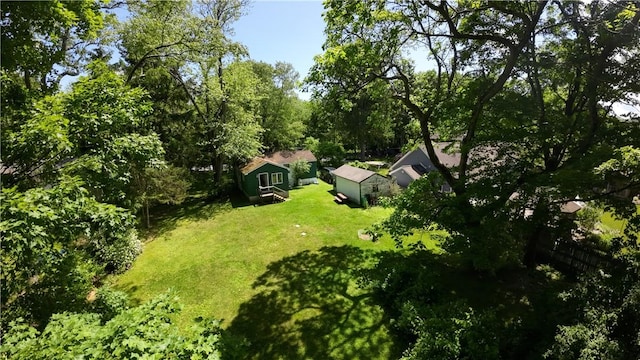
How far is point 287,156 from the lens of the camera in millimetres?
30578

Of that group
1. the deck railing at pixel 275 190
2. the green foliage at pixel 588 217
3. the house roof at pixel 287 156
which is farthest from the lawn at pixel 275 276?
the house roof at pixel 287 156

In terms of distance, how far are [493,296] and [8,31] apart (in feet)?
50.7

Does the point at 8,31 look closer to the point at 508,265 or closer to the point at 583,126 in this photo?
the point at 583,126

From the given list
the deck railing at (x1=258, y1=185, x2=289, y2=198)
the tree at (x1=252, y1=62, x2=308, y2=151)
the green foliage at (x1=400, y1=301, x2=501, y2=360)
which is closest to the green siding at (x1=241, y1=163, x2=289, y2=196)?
the deck railing at (x1=258, y1=185, x2=289, y2=198)

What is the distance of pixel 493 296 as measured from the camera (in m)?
10.7

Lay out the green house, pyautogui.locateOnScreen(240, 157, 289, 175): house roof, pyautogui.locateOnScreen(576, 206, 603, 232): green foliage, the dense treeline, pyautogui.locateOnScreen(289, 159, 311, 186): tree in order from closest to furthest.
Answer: the dense treeline → pyautogui.locateOnScreen(576, 206, 603, 232): green foliage → the green house → pyautogui.locateOnScreen(240, 157, 289, 175): house roof → pyautogui.locateOnScreen(289, 159, 311, 186): tree

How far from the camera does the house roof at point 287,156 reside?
2978 centimetres

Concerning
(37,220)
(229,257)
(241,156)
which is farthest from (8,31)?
(241,156)

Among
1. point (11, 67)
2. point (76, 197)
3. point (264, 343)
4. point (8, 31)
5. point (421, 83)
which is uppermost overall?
point (421, 83)

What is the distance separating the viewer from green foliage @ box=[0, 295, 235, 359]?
395 centimetres

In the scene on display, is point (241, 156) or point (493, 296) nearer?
point (493, 296)

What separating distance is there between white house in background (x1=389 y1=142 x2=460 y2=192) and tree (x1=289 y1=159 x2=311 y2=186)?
843cm

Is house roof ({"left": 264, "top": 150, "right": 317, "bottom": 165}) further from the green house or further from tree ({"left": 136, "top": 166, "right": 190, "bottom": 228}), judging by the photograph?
tree ({"left": 136, "top": 166, "right": 190, "bottom": 228})

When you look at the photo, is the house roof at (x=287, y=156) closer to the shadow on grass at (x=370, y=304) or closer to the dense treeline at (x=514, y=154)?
the shadow on grass at (x=370, y=304)
